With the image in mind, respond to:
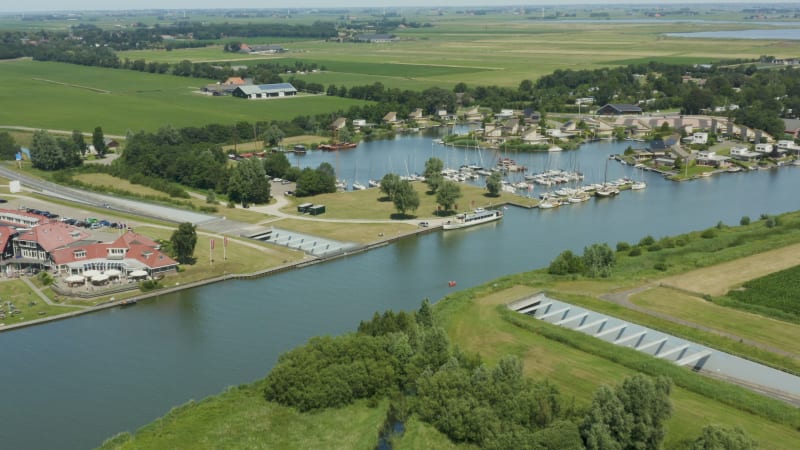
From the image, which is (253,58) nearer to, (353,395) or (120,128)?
(120,128)

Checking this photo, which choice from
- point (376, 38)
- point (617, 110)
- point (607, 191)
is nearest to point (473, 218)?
point (607, 191)

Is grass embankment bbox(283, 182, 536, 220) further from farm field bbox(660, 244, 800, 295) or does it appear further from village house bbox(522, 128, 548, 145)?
village house bbox(522, 128, 548, 145)

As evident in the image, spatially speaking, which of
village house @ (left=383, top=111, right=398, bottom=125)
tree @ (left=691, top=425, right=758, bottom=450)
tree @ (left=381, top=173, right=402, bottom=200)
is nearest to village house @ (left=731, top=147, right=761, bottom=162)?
tree @ (left=381, top=173, right=402, bottom=200)

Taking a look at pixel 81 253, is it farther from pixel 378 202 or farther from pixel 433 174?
pixel 433 174

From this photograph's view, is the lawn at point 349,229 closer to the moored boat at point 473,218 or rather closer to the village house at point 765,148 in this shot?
the moored boat at point 473,218

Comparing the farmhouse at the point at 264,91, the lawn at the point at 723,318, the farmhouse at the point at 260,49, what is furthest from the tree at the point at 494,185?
the farmhouse at the point at 260,49
